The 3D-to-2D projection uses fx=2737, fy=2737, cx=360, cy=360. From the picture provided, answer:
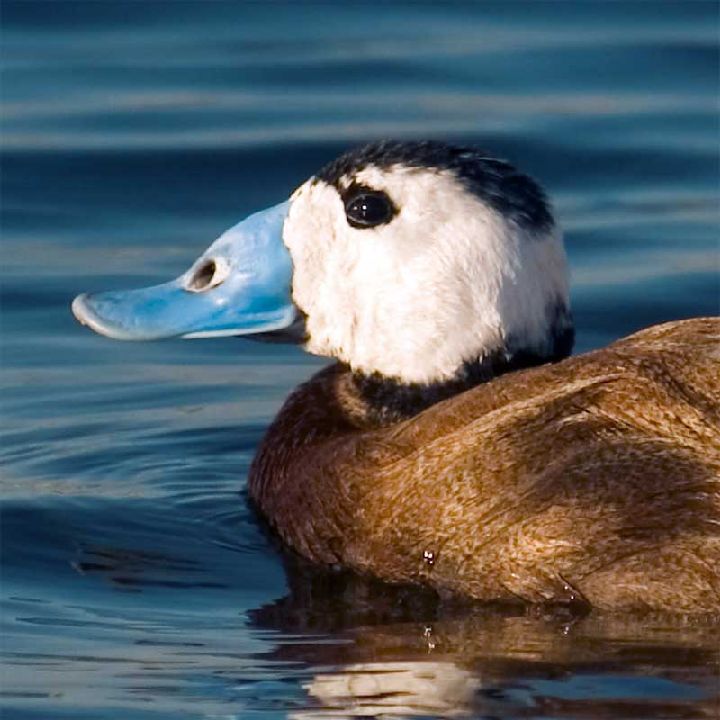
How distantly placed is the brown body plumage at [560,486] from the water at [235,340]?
0.33ft

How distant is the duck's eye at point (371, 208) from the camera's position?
6.81 meters

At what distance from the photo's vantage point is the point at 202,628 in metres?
6.13

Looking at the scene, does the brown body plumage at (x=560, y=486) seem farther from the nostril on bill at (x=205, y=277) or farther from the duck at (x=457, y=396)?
the nostril on bill at (x=205, y=277)

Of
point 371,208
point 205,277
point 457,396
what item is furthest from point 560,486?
point 205,277

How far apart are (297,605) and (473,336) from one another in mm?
802

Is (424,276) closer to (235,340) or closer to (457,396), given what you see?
(457,396)

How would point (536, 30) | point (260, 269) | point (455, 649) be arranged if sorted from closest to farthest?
point (455, 649) → point (260, 269) → point (536, 30)

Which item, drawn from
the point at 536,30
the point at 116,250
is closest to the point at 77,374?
the point at 116,250

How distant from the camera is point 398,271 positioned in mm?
6816

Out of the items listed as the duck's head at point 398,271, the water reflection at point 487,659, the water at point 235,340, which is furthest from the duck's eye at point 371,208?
the water reflection at point 487,659

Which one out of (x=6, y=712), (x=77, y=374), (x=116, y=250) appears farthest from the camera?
(x=116, y=250)

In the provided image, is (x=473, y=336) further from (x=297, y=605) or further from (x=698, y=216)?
(x=698, y=216)

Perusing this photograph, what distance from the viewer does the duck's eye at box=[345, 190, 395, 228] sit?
6.81m

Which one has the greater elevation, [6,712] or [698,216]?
[698,216]
